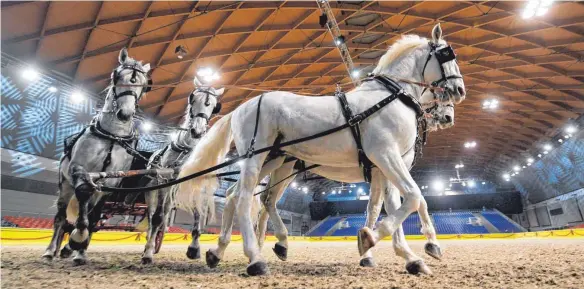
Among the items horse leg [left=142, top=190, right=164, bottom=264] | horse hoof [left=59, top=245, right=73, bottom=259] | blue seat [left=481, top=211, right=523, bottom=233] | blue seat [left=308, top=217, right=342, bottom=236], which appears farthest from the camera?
blue seat [left=308, top=217, right=342, bottom=236]

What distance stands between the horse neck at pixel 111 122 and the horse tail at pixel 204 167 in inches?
39.0

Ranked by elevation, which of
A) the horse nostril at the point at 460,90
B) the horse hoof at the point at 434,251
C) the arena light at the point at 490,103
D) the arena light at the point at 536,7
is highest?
the arena light at the point at 490,103

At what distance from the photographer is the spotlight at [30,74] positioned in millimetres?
12227

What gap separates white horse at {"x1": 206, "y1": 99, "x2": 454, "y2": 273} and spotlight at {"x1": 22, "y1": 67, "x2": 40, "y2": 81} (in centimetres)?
1388

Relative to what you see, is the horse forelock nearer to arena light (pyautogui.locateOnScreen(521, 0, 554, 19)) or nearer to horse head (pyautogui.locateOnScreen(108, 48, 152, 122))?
horse head (pyautogui.locateOnScreen(108, 48, 152, 122))

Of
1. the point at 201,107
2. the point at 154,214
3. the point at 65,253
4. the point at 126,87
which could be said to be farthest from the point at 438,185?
the point at 126,87

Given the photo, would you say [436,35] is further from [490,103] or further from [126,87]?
[490,103]

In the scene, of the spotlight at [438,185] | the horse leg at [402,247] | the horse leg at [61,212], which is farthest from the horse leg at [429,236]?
the spotlight at [438,185]

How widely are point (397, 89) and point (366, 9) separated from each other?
454 inches

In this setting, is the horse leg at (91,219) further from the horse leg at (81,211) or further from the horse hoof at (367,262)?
the horse hoof at (367,262)

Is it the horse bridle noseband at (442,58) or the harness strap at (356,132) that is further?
the horse bridle noseband at (442,58)

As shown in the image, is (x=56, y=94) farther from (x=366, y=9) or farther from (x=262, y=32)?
(x=366, y=9)


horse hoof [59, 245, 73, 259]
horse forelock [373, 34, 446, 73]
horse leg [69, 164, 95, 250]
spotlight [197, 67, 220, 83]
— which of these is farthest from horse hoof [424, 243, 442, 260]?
spotlight [197, 67, 220, 83]

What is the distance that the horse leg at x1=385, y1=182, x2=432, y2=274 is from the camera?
8.35ft
